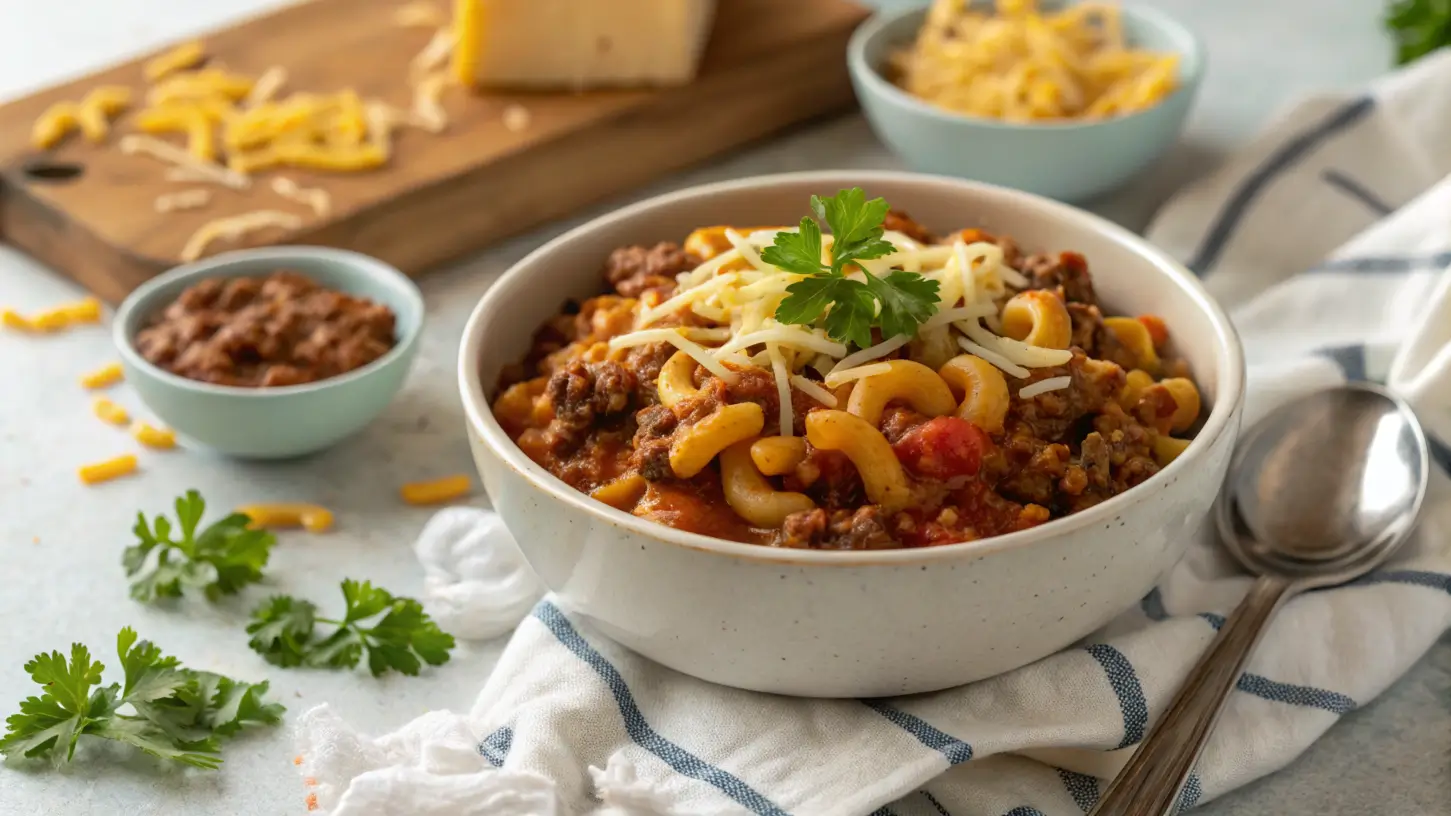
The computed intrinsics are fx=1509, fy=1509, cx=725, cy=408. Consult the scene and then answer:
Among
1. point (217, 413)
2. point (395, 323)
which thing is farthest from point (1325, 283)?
point (217, 413)

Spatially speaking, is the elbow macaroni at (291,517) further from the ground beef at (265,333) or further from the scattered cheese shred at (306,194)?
the scattered cheese shred at (306,194)

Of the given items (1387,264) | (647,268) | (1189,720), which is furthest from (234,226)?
(1387,264)

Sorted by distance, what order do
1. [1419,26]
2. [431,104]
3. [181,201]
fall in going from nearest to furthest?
1. [181,201]
2. [431,104]
3. [1419,26]

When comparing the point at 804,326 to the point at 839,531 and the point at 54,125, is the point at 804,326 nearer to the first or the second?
the point at 839,531

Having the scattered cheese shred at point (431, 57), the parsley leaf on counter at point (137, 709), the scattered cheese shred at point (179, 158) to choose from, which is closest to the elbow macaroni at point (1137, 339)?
the parsley leaf on counter at point (137, 709)

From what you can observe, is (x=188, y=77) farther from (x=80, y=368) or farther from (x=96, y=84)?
(x=80, y=368)

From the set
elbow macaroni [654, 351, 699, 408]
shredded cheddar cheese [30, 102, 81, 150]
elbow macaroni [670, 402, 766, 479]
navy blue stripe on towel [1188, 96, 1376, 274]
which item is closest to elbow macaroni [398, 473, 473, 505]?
elbow macaroni [654, 351, 699, 408]
